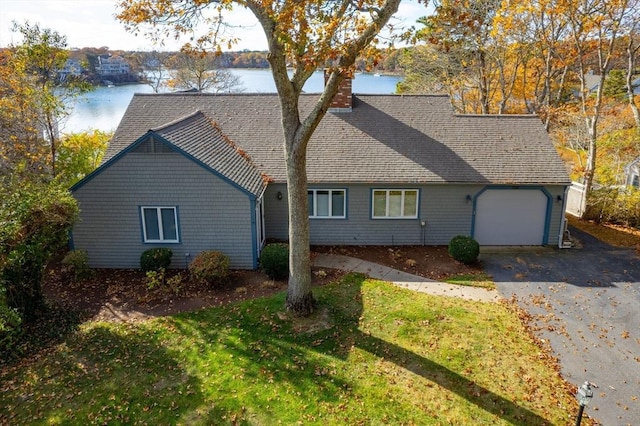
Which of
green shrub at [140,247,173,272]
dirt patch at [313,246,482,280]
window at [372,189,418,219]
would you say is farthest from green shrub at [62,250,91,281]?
window at [372,189,418,219]

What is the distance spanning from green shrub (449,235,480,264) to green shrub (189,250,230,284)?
745cm

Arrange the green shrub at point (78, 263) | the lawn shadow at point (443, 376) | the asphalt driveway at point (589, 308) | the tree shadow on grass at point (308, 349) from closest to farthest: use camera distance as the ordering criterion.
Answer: the lawn shadow at point (443, 376), the tree shadow on grass at point (308, 349), the asphalt driveway at point (589, 308), the green shrub at point (78, 263)

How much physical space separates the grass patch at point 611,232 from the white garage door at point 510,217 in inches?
125

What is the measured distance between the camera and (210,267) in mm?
13164

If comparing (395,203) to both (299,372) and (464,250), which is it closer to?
(464,250)

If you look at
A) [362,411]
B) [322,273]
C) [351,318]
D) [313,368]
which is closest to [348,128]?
[322,273]

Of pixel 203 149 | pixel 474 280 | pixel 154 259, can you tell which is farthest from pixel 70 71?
pixel 474 280

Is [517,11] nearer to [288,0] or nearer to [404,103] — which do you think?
[404,103]

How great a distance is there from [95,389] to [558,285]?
1255cm

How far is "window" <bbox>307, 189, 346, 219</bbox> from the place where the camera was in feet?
54.6

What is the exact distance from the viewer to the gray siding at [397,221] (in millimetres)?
16469

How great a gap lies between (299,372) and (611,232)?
1569 cm

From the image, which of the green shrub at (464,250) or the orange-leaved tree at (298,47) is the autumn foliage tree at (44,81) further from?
the green shrub at (464,250)

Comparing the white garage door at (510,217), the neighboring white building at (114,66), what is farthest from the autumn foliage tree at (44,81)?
the neighboring white building at (114,66)
